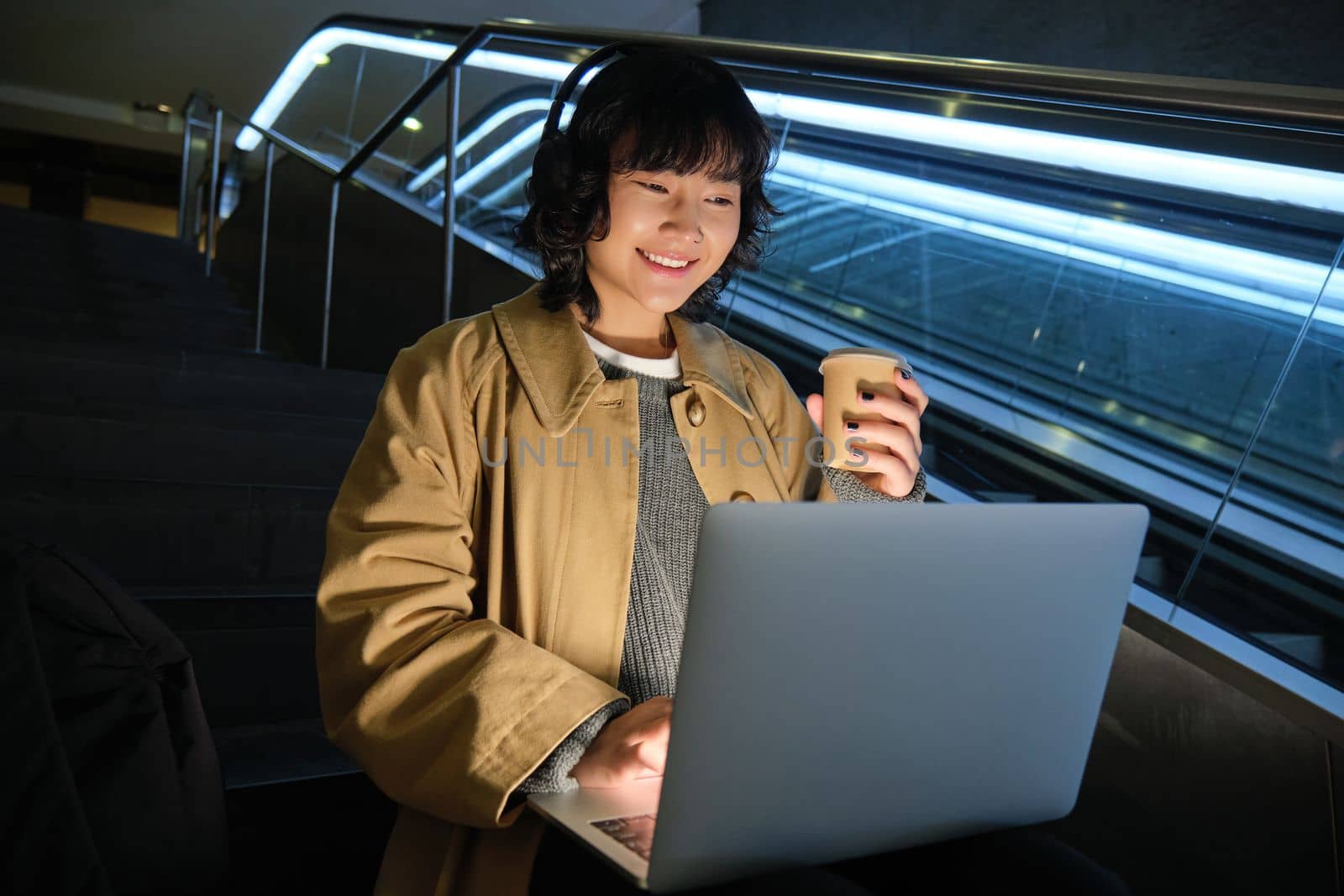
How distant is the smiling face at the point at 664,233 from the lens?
1.28 metres

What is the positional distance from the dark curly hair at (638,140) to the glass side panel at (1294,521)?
1007 mm

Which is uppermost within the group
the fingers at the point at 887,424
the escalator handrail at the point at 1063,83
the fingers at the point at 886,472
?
the escalator handrail at the point at 1063,83

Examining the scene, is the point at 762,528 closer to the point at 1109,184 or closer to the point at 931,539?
the point at 931,539

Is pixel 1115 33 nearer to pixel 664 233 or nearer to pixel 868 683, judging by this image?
pixel 664 233

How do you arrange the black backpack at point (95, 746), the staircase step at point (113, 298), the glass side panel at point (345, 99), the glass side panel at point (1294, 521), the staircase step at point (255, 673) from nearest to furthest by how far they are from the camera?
the black backpack at point (95, 746) → the glass side panel at point (1294, 521) → the staircase step at point (255, 673) → the staircase step at point (113, 298) → the glass side panel at point (345, 99)

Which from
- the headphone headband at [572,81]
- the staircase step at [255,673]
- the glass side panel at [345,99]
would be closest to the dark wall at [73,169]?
the glass side panel at [345,99]

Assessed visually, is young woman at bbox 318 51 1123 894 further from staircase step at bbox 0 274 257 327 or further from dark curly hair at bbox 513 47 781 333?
staircase step at bbox 0 274 257 327

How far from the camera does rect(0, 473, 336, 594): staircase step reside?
6.84 feet

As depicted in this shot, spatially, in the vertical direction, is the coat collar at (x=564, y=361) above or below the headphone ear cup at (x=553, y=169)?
below

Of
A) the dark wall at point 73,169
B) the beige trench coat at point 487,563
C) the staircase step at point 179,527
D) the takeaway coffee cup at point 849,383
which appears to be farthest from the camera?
the dark wall at point 73,169

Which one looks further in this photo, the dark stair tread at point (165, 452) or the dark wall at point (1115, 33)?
the dark wall at point (1115, 33)

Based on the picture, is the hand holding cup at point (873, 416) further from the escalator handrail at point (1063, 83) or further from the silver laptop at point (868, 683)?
the escalator handrail at point (1063, 83)

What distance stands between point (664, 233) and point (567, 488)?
1.12 feet

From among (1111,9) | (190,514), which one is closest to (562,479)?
(190,514)
